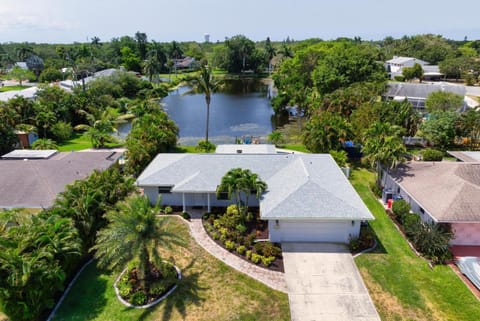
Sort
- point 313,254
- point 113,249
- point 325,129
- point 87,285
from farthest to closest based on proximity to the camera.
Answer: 1. point 325,129
2. point 313,254
3. point 87,285
4. point 113,249

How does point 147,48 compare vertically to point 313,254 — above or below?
above

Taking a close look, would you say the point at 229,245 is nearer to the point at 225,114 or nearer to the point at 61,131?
the point at 61,131

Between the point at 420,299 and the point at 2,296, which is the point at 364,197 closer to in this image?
the point at 420,299

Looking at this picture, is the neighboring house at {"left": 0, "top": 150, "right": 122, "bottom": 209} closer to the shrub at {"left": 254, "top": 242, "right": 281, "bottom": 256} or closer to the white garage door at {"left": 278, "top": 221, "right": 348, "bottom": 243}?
the shrub at {"left": 254, "top": 242, "right": 281, "bottom": 256}

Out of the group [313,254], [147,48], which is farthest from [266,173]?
[147,48]

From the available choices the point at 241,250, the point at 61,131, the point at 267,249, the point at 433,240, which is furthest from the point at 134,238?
the point at 61,131

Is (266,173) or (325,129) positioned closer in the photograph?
(266,173)

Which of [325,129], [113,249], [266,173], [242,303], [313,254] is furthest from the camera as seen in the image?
[325,129]
